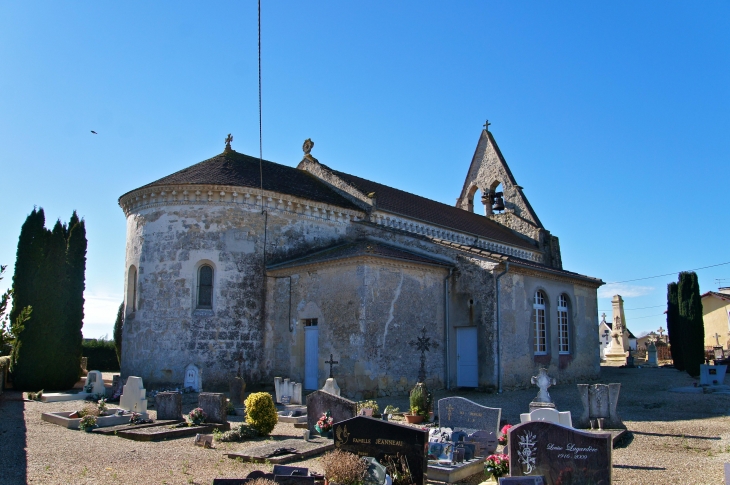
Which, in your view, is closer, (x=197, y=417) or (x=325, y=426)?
(x=325, y=426)

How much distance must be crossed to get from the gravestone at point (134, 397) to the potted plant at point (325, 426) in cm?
519

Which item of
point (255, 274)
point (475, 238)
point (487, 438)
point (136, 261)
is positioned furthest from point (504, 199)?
point (487, 438)

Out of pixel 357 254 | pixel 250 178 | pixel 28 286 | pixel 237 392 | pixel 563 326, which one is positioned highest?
pixel 250 178

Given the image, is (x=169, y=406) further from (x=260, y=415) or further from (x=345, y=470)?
(x=345, y=470)

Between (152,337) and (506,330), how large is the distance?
39.6 ft

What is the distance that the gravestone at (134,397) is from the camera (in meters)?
13.7

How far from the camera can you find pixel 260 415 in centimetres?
1131

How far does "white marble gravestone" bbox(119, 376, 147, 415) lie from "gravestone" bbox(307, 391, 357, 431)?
15.9 feet

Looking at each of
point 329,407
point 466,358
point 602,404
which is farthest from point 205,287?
point 602,404

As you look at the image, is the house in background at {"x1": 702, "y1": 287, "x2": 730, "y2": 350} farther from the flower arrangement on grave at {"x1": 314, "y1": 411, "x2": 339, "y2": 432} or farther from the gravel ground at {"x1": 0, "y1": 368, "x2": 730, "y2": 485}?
the flower arrangement on grave at {"x1": 314, "y1": 411, "x2": 339, "y2": 432}

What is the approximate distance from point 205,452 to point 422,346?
988cm

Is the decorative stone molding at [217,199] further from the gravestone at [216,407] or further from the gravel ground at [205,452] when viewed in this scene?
the gravestone at [216,407]

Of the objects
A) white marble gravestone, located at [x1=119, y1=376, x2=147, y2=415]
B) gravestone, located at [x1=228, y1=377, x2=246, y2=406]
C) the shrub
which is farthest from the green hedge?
the shrub

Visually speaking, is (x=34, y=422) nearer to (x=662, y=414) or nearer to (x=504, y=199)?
(x=662, y=414)
